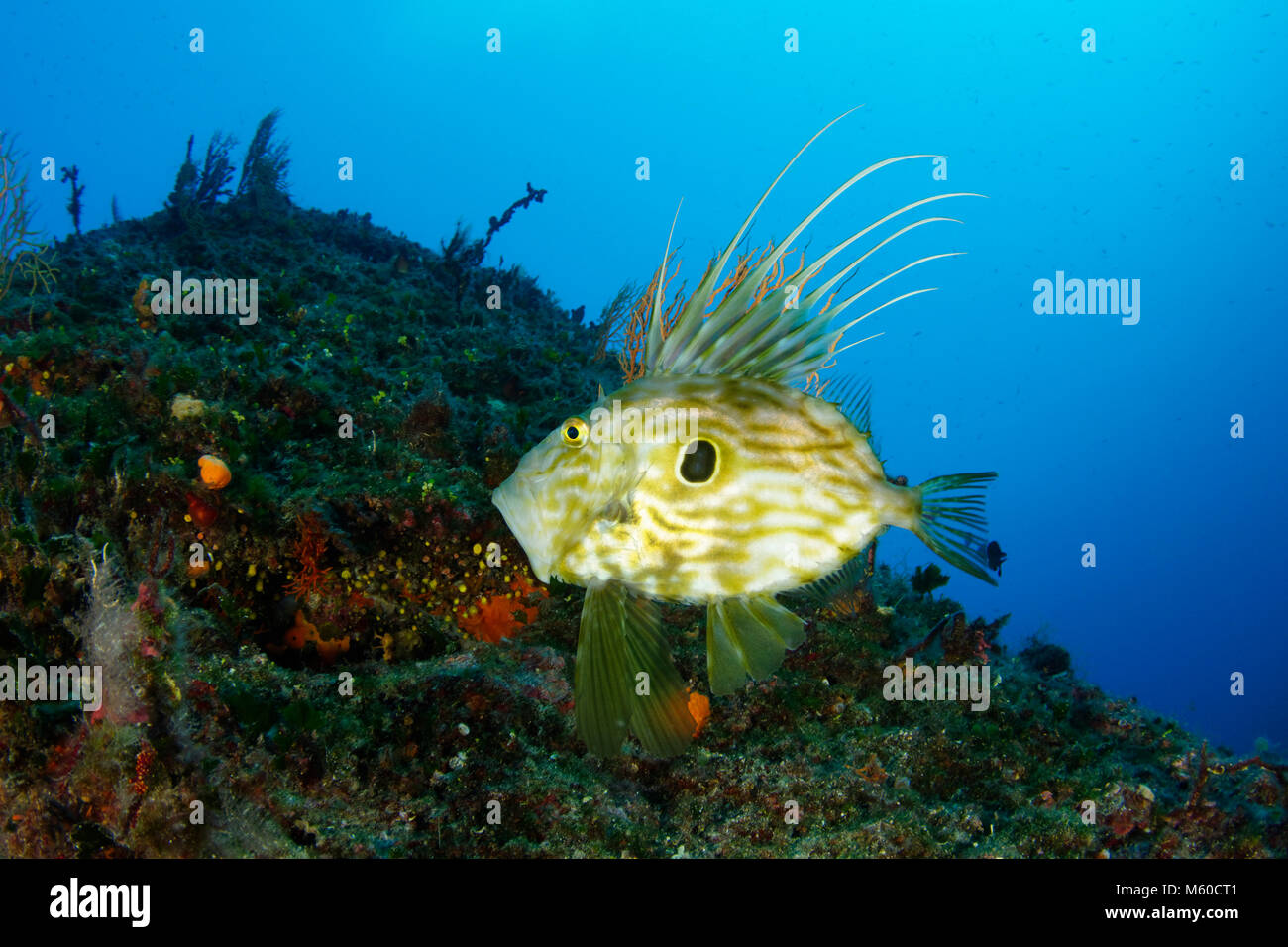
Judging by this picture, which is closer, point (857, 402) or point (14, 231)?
point (857, 402)

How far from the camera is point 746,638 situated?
107 inches

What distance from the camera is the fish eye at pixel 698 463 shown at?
2.65m

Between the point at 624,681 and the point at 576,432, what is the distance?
1031mm

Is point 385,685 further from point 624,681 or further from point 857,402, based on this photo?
point 857,402

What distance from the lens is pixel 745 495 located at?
265 cm

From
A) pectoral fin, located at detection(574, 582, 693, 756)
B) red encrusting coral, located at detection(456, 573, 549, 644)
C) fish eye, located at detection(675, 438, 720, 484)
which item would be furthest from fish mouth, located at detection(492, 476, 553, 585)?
red encrusting coral, located at detection(456, 573, 549, 644)

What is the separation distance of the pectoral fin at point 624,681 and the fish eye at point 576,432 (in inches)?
24.6

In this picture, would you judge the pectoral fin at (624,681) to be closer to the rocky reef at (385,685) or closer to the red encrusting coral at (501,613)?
the rocky reef at (385,685)

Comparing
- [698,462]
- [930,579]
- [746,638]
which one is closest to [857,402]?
[698,462]

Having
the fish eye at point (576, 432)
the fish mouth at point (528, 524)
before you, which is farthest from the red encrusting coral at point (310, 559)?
the fish eye at point (576, 432)

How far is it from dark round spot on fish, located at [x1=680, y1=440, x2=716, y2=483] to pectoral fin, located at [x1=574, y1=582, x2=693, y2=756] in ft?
1.87

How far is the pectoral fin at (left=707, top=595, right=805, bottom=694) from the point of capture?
2.68 metres
